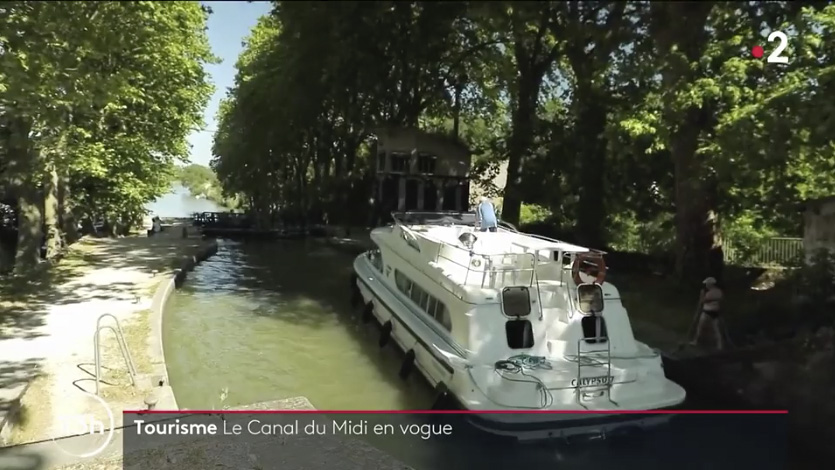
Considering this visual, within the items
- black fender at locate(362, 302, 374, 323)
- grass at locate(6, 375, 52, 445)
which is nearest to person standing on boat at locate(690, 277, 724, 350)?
black fender at locate(362, 302, 374, 323)

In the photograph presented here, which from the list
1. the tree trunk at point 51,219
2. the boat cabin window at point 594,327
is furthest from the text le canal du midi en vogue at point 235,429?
the tree trunk at point 51,219

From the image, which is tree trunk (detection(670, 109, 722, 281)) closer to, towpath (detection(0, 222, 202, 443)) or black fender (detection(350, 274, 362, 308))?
black fender (detection(350, 274, 362, 308))

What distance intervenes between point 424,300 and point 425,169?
1633cm

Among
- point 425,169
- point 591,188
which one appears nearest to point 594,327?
point 591,188

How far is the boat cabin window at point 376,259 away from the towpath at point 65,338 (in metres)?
4.84

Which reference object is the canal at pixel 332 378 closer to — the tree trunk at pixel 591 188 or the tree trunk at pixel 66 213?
the tree trunk at pixel 591 188

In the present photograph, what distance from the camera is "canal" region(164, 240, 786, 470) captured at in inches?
280

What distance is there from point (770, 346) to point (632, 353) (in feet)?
8.32

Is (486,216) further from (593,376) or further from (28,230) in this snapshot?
(28,230)

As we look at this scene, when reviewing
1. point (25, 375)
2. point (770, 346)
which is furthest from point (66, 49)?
point (770, 346)

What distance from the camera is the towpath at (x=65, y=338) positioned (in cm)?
685

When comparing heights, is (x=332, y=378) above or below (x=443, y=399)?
below

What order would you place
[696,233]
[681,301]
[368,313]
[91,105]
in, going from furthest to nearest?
1. [368,313]
2. [696,233]
3. [681,301]
4. [91,105]

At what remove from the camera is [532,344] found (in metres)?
8.17
